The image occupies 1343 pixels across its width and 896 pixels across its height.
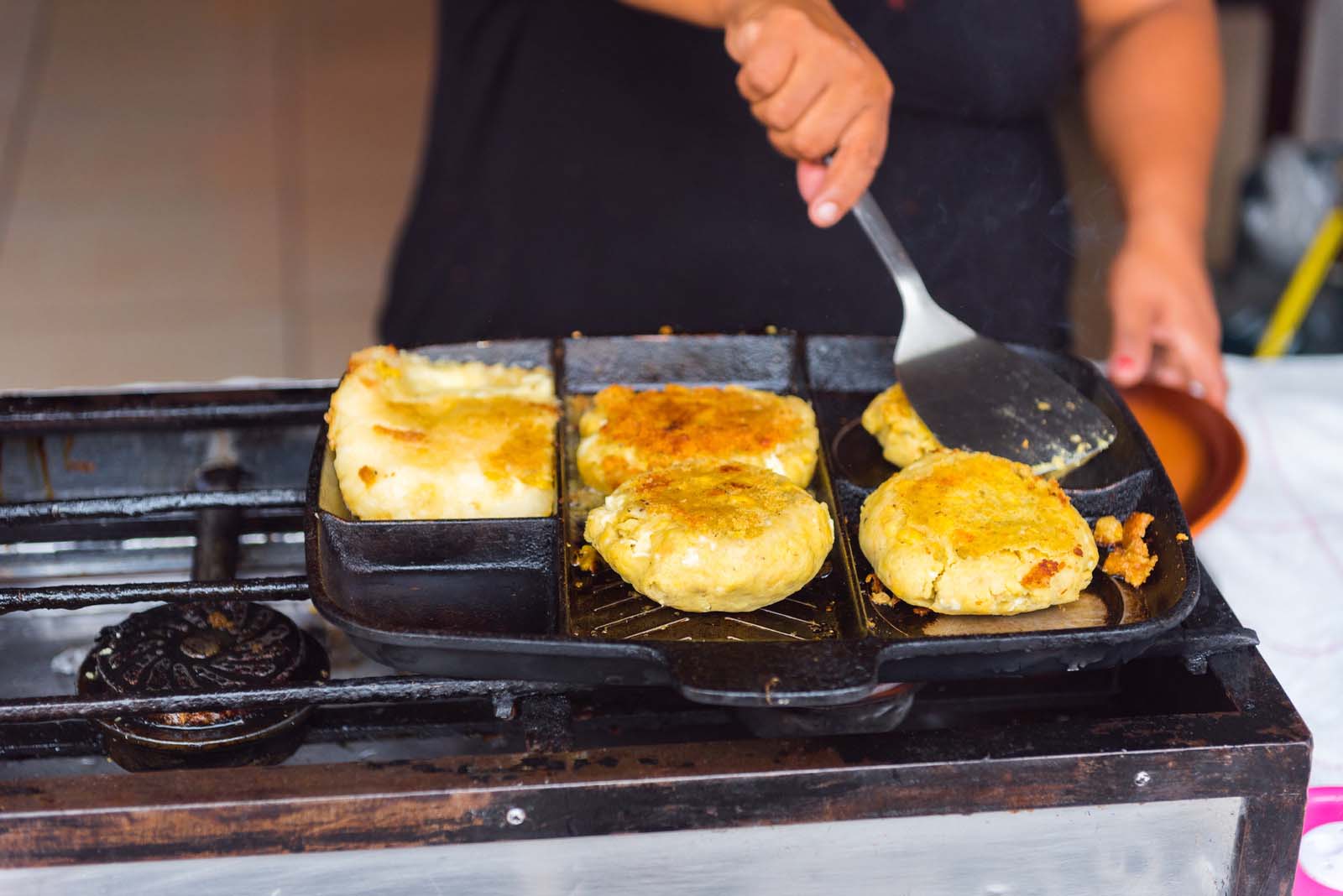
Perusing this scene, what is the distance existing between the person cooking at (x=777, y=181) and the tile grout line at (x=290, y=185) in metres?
1.98

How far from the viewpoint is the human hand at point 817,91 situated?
4.82ft

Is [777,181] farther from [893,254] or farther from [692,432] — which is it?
[692,432]

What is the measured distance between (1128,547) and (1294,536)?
2.34 ft

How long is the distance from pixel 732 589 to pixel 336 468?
1.68 feet

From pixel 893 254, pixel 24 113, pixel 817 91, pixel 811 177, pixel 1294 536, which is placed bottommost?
pixel 24 113

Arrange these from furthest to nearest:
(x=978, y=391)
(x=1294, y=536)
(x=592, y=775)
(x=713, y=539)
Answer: (x=1294, y=536)
(x=978, y=391)
(x=713, y=539)
(x=592, y=775)

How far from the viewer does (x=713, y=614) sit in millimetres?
1335

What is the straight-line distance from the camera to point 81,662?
1.46 meters

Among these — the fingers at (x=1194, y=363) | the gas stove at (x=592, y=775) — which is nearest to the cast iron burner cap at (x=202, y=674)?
the gas stove at (x=592, y=775)

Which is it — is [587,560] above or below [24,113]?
above

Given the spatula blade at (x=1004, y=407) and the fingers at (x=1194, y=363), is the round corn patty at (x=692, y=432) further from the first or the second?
the fingers at (x=1194, y=363)

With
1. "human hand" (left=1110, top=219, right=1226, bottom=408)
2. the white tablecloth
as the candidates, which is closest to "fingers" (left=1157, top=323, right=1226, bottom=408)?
"human hand" (left=1110, top=219, right=1226, bottom=408)

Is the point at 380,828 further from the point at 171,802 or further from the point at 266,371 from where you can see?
the point at 266,371

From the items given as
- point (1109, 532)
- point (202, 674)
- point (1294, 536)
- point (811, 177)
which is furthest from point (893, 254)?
point (202, 674)
